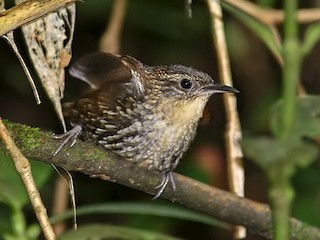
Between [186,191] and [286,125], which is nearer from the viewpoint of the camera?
[286,125]

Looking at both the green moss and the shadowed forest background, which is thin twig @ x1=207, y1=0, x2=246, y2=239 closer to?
the green moss

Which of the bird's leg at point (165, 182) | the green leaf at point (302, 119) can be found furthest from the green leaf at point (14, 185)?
the green leaf at point (302, 119)

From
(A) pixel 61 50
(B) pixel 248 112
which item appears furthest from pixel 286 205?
(B) pixel 248 112

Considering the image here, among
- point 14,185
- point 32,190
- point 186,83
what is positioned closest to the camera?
point 32,190

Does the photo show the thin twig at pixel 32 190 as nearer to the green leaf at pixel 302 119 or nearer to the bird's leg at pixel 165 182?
the green leaf at pixel 302 119

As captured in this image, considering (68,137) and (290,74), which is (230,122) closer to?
(68,137)

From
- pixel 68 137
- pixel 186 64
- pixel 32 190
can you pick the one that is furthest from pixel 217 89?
pixel 186 64

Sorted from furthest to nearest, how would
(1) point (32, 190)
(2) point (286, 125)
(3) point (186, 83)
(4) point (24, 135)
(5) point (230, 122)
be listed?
(3) point (186, 83) < (5) point (230, 122) < (4) point (24, 135) < (1) point (32, 190) < (2) point (286, 125)
